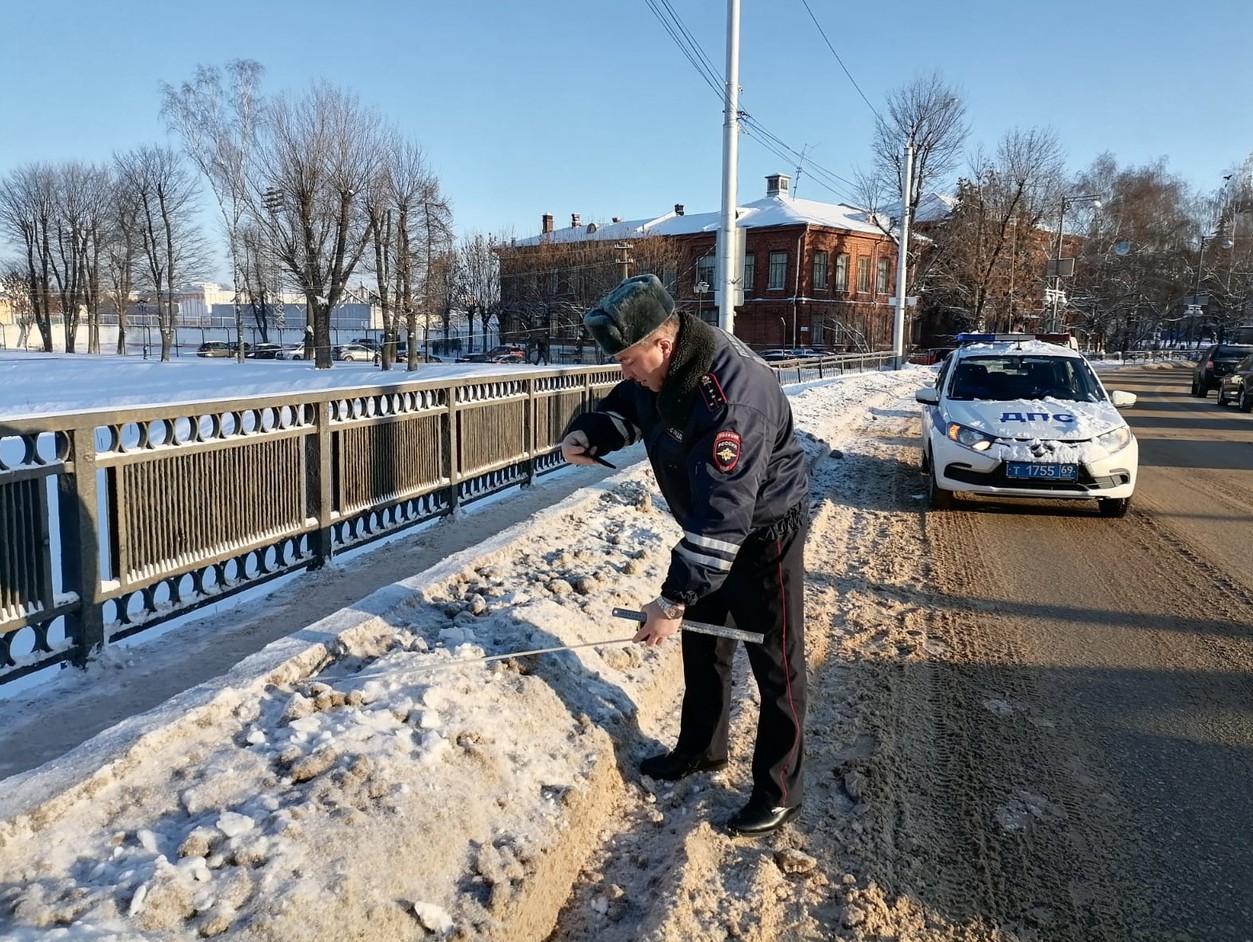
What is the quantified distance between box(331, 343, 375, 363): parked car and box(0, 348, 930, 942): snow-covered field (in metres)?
49.2

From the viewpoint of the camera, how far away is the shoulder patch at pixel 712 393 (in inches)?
112

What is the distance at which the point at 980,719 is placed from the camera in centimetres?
422

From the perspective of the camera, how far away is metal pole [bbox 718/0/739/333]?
15.3 metres

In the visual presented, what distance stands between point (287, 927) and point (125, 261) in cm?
6535

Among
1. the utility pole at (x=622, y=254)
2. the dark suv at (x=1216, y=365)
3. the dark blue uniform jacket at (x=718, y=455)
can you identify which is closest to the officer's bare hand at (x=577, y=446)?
the dark blue uniform jacket at (x=718, y=455)

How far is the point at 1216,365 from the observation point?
2877cm

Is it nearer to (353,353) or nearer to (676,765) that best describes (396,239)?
(353,353)

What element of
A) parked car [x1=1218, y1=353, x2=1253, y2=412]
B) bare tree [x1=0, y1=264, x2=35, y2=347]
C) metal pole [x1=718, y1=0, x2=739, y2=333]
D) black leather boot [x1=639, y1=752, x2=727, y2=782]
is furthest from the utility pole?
black leather boot [x1=639, y1=752, x2=727, y2=782]

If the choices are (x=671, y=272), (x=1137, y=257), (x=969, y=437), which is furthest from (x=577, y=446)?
(x=1137, y=257)

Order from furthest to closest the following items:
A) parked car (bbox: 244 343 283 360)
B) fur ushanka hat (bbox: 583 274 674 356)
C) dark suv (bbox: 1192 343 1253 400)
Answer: parked car (bbox: 244 343 283 360) → dark suv (bbox: 1192 343 1253 400) → fur ushanka hat (bbox: 583 274 674 356)

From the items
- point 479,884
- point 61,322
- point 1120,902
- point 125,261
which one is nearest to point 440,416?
point 479,884

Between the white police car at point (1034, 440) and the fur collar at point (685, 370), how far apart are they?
6.35m

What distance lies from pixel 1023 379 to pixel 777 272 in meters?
50.9

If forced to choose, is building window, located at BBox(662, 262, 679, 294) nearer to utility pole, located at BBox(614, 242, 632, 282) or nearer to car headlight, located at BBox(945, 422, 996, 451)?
utility pole, located at BBox(614, 242, 632, 282)
